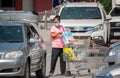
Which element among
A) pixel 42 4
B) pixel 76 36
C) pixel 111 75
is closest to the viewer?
pixel 111 75

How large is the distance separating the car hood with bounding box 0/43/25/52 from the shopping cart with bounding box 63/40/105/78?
1.44 m

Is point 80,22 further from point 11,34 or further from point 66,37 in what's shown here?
point 11,34

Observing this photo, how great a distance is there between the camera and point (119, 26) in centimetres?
2141

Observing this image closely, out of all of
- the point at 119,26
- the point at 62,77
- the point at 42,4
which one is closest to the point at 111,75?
the point at 62,77

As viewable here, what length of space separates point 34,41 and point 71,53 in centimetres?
104

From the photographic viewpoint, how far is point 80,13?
2136 cm

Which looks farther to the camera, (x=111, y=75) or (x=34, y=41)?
(x=34, y=41)

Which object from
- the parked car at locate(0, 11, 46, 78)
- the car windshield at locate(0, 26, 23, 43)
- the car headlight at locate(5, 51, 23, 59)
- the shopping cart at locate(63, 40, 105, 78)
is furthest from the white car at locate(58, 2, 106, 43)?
the car headlight at locate(5, 51, 23, 59)

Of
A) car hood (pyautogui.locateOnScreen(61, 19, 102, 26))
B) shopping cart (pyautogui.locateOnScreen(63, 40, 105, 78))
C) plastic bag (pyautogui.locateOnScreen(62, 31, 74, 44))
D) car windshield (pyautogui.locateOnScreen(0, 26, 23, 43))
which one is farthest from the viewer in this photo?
car hood (pyautogui.locateOnScreen(61, 19, 102, 26))

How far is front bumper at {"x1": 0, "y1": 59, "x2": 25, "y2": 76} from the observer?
1220 cm

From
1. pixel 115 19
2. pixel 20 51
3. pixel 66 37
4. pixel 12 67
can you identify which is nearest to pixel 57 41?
pixel 66 37

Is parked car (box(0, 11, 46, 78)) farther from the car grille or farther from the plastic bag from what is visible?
the car grille

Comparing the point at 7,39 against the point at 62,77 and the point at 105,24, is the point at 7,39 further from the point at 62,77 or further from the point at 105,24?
the point at 105,24

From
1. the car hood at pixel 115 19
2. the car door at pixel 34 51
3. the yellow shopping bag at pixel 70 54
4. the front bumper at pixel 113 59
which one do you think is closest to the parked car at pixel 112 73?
the front bumper at pixel 113 59
